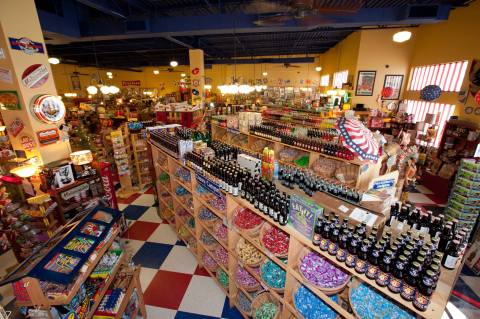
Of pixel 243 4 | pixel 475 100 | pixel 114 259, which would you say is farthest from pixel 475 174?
pixel 243 4

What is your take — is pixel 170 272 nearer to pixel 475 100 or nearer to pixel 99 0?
pixel 99 0

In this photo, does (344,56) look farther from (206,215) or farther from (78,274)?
(78,274)

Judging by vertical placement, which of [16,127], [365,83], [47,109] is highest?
[365,83]

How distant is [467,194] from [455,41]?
5010mm

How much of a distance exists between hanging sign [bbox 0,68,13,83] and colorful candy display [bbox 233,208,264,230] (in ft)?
13.1

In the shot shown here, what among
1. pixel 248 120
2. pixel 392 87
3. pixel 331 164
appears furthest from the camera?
pixel 392 87

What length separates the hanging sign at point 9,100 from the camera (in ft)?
11.5

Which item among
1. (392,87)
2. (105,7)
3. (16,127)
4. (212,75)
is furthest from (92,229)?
(212,75)

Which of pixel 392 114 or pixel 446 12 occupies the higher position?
pixel 446 12

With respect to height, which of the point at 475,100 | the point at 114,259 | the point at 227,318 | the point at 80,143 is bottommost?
the point at 227,318

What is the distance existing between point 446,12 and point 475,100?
2.62m

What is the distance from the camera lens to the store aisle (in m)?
3.05

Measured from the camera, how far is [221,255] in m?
3.27

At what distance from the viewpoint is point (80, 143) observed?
557cm
